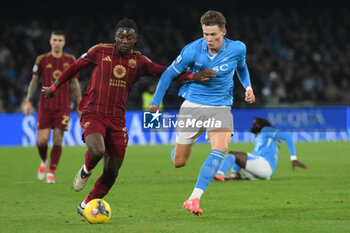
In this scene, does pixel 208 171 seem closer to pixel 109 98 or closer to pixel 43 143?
pixel 109 98

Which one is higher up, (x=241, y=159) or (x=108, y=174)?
(x=108, y=174)

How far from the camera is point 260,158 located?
10.9 m

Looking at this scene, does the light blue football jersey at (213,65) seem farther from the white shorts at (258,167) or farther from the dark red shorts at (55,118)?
the dark red shorts at (55,118)

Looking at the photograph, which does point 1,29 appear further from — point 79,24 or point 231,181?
point 231,181

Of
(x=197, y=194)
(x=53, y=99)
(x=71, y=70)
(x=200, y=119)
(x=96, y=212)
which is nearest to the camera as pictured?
(x=96, y=212)

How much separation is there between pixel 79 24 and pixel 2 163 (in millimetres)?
13028

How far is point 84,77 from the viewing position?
2427 cm

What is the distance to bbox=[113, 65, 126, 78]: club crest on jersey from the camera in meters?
6.90

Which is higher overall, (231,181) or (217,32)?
(217,32)

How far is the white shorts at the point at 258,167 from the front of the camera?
10836 millimetres

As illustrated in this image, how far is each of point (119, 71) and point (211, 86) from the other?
3.65 ft

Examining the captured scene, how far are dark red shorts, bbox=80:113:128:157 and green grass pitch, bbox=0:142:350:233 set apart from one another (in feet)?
2.40

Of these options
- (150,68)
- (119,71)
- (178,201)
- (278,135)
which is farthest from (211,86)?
(278,135)

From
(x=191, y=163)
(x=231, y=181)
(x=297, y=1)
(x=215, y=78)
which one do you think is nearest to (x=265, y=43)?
(x=297, y=1)
